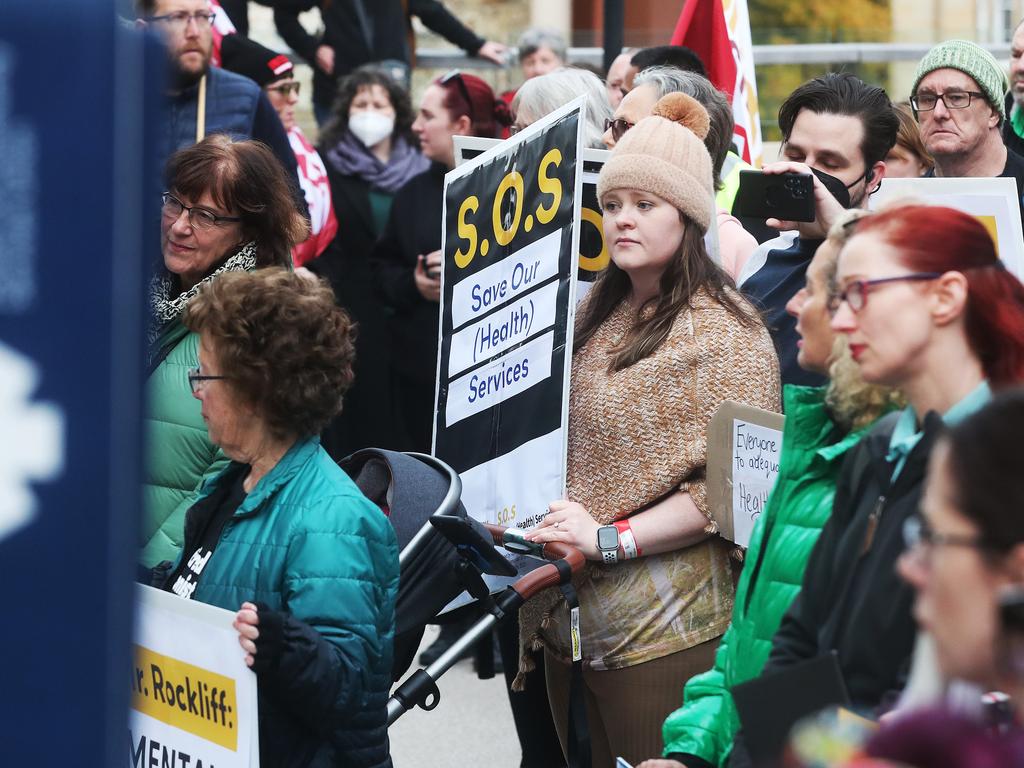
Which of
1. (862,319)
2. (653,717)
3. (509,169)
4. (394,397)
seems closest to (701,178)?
(509,169)

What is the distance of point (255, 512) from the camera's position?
10.3ft

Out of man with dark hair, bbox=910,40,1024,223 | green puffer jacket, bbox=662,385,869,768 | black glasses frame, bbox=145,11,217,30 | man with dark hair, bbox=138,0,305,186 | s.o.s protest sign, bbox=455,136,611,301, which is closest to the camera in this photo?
green puffer jacket, bbox=662,385,869,768

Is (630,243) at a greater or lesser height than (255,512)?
greater

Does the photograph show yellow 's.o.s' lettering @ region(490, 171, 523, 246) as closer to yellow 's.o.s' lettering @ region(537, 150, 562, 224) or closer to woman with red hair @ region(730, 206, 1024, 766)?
yellow 's.o.s' lettering @ region(537, 150, 562, 224)

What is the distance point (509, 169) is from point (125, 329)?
296 centimetres

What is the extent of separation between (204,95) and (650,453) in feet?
9.77

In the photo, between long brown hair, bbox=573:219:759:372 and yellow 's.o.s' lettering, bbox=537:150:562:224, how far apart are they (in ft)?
1.04

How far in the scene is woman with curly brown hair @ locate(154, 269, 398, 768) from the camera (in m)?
3.03

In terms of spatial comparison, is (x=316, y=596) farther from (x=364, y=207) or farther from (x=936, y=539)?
(x=364, y=207)

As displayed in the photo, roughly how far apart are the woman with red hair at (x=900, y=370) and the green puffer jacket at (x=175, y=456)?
158 centimetres

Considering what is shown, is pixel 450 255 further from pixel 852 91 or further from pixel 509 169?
pixel 852 91

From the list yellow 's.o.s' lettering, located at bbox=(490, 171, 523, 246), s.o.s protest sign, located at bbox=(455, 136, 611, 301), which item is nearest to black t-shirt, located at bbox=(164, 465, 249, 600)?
yellow 's.o.s' lettering, located at bbox=(490, 171, 523, 246)

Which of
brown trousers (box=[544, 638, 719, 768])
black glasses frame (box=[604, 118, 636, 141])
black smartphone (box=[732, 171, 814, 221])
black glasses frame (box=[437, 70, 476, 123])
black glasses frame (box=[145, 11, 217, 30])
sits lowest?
brown trousers (box=[544, 638, 719, 768])

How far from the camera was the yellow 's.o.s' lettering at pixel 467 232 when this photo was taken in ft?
14.8
